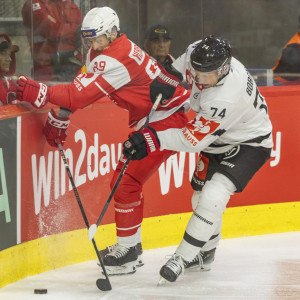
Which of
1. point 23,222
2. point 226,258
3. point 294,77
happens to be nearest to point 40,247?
point 23,222

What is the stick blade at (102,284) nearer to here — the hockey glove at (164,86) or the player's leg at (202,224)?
the player's leg at (202,224)

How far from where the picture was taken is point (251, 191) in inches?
222

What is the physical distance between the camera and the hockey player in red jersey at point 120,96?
4395 millimetres

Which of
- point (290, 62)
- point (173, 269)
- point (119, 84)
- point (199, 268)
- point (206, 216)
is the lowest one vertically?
point (199, 268)

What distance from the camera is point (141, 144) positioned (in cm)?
422

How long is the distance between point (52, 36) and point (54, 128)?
0.86 m

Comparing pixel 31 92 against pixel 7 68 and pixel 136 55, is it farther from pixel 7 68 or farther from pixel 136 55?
pixel 136 55

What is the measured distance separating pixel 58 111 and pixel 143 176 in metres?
0.57

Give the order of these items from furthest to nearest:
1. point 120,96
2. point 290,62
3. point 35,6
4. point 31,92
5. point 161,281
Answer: point 290,62
point 35,6
point 120,96
point 161,281
point 31,92

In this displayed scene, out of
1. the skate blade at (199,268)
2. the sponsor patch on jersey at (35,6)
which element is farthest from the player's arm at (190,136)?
the sponsor patch on jersey at (35,6)

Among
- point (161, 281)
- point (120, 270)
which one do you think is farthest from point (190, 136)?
point (120, 270)

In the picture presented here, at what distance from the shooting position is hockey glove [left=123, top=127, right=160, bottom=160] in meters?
4.21

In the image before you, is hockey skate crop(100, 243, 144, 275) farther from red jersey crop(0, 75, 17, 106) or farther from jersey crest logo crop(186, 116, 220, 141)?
red jersey crop(0, 75, 17, 106)

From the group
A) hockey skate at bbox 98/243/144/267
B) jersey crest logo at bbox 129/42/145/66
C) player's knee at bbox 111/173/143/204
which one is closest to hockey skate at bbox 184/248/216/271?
hockey skate at bbox 98/243/144/267
